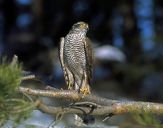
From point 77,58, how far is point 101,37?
22.5 ft

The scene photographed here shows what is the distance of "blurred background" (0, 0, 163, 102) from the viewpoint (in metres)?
9.80

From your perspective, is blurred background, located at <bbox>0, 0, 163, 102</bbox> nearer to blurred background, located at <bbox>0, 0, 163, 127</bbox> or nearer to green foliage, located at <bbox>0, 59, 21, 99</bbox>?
blurred background, located at <bbox>0, 0, 163, 127</bbox>

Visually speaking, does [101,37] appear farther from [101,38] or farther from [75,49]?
[75,49]

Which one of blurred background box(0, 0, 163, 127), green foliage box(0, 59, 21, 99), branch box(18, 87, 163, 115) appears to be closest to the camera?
green foliage box(0, 59, 21, 99)

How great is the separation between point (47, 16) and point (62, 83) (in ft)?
5.09

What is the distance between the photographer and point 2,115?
6.50ft

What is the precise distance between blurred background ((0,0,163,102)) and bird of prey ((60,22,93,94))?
571 cm

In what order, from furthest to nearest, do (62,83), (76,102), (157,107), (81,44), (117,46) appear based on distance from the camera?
(117,46) < (62,83) < (81,44) < (157,107) < (76,102)

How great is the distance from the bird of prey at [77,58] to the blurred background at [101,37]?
18.7 feet

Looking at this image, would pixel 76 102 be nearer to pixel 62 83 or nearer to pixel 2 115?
pixel 2 115

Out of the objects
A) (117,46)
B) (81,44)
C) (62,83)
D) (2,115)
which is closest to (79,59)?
(81,44)

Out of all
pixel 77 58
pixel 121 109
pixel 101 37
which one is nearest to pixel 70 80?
pixel 77 58

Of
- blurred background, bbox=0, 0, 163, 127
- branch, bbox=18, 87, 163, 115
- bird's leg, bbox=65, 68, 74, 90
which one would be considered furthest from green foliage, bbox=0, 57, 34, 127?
blurred background, bbox=0, 0, 163, 127

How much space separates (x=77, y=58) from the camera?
3824mm
